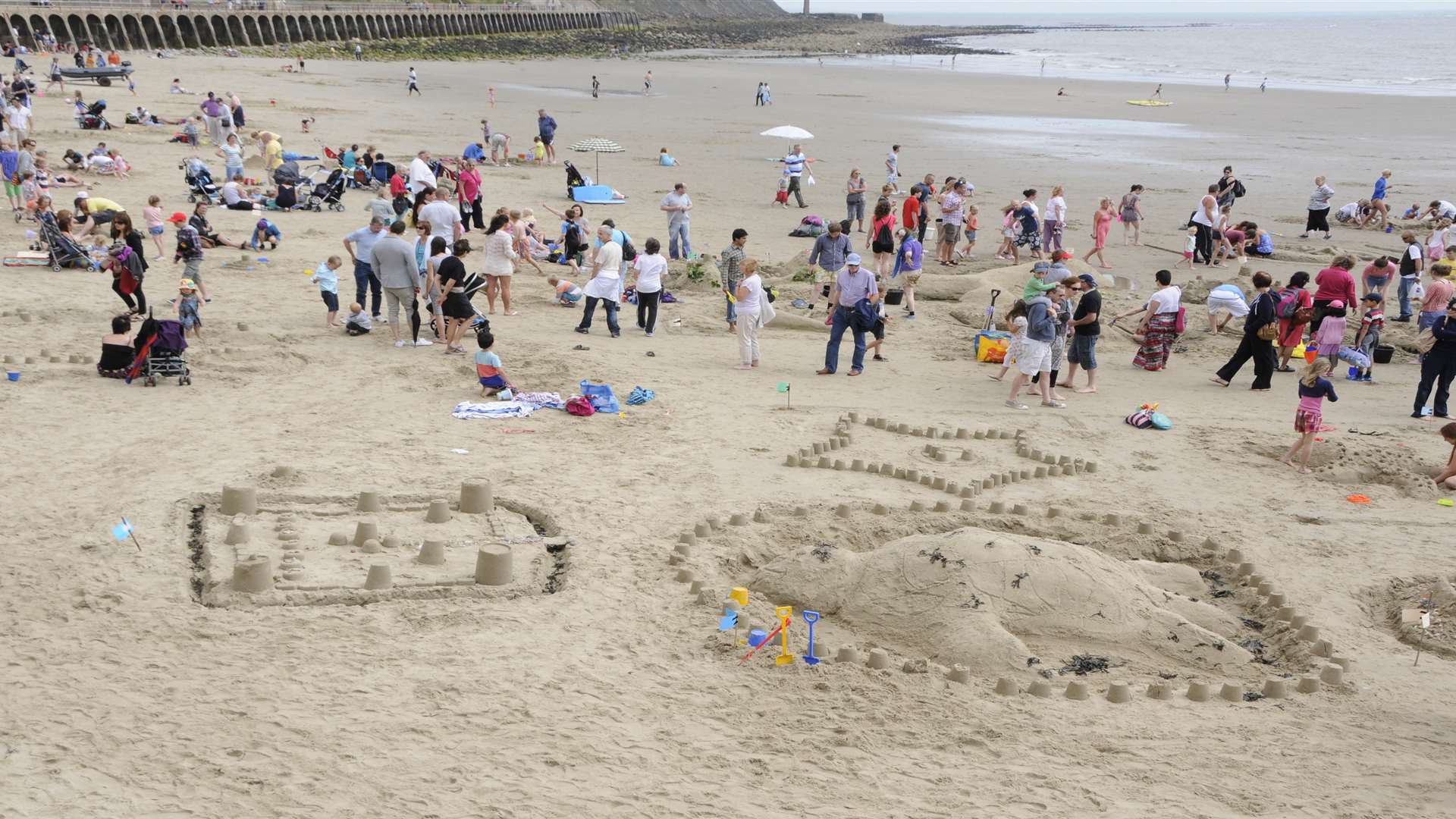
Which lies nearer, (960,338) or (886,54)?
(960,338)

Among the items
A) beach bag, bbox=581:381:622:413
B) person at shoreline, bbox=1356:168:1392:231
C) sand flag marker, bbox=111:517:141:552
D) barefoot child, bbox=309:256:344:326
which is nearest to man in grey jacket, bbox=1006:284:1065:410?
beach bag, bbox=581:381:622:413

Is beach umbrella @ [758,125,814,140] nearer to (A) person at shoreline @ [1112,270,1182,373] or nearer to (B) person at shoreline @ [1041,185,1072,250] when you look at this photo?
(B) person at shoreline @ [1041,185,1072,250]

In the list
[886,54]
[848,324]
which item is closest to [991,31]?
[886,54]

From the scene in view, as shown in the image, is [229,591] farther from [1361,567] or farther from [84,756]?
[1361,567]

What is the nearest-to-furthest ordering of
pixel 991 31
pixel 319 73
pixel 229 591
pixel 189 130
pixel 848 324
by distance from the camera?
pixel 229 591
pixel 848 324
pixel 189 130
pixel 319 73
pixel 991 31

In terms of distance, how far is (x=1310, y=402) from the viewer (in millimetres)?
11031

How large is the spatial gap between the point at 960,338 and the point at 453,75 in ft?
153

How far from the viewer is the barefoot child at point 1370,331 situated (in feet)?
47.7

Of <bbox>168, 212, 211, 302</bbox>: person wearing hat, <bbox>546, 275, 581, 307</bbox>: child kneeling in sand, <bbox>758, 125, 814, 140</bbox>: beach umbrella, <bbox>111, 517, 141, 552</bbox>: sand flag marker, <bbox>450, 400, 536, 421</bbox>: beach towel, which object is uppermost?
<bbox>758, 125, 814, 140</bbox>: beach umbrella

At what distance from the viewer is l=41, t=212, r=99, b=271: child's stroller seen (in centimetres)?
1631

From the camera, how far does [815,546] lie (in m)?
8.90

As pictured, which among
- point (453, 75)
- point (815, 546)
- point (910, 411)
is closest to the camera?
point (815, 546)

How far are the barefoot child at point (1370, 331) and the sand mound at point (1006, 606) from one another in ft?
25.8

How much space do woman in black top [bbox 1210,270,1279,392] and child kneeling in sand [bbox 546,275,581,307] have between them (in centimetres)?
835
